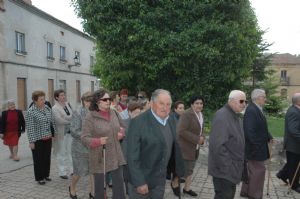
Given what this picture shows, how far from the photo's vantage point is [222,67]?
11844 millimetres

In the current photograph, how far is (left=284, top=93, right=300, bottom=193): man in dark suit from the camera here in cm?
630

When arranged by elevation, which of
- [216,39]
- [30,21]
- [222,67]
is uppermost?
[30,21]

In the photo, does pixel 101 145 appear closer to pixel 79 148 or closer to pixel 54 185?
pixel 79 148

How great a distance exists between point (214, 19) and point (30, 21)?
Answer: 16.3 m

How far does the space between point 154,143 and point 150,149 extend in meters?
0.08

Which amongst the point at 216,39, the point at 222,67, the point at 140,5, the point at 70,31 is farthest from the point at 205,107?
the point at 70,31

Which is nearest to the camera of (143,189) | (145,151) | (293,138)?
(143,189)

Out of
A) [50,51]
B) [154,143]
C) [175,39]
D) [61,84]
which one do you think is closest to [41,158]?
[154,143]

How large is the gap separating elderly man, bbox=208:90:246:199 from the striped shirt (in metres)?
3.90

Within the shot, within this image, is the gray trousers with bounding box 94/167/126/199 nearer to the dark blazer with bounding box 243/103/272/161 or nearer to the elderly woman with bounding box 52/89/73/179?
the dark blazer with bounding box 243/103/272/161

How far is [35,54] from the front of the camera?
2455cm

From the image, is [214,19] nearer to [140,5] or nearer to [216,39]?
[216,39]

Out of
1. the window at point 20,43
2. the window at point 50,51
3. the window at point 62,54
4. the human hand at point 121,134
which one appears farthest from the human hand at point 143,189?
the window at point 62,54

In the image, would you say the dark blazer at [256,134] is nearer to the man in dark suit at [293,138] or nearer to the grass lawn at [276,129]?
the man in dark suit at [293,138]
